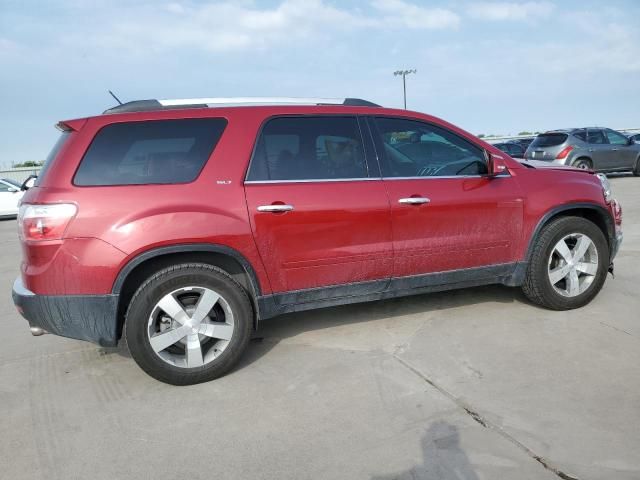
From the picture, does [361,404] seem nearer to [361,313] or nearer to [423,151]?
[361,313]

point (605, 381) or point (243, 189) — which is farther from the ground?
point (243, 189)

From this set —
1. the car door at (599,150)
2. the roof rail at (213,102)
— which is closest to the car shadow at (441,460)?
the roof rail at (213,102)

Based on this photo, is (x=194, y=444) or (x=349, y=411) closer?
(x=194, y=444)

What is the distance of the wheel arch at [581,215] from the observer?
393cm

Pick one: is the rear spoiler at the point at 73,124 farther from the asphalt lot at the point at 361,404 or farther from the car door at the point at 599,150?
the car door at the point at 599,150

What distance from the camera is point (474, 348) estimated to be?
3447 mm

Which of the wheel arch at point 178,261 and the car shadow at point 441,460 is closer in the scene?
the car shadow at point 441,460

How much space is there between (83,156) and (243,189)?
997mm

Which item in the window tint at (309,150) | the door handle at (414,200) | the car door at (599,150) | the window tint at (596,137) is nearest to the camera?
the window tint at (309,150)

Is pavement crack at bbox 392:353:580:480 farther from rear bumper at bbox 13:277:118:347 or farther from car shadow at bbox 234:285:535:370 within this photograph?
rear bumper at bbox 13:277:118:347

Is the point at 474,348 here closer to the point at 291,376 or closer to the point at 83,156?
the point at 291,376

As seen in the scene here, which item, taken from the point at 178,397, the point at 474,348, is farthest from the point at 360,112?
the point at 178,397

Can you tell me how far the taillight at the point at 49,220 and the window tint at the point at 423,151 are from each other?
215cm

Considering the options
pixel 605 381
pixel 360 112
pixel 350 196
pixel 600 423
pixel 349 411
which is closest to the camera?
pixel 600 423
